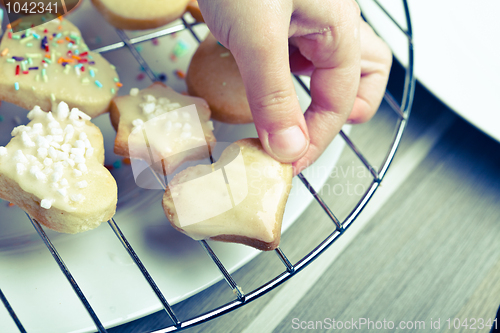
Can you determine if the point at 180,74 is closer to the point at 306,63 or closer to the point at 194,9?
the point at 194,9

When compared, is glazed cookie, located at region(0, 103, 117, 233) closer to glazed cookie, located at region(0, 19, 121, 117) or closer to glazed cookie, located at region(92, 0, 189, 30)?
glazed cookie, located at region(0, 19, 121, 117)

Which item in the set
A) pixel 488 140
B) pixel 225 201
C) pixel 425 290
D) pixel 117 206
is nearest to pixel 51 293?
pixel 117 206

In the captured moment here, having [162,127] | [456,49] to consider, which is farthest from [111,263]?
[456,49]

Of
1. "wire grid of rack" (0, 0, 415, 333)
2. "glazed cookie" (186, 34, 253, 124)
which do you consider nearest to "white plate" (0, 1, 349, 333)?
"wire grid of rack" (0, 0, 415, 333)

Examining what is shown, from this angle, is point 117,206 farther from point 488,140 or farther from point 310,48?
point 488,140

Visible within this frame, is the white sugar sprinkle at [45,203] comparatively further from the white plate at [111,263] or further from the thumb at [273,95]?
the thumb at [273,95]
